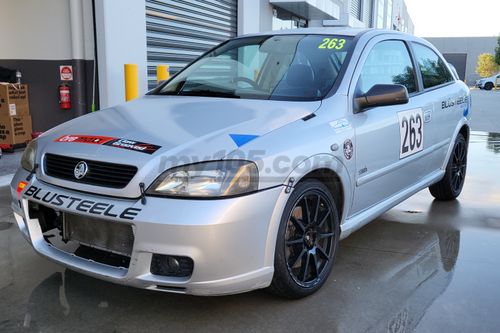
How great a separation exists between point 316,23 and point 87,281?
16.2 m

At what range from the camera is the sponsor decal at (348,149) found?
10.6 ft

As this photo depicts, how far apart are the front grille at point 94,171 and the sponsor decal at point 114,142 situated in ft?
0.39

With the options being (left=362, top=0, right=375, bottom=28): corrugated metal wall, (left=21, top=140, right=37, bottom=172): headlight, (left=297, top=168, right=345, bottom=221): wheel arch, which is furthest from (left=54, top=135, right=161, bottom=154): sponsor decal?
(left=362, top=0, right=375, bottom=28): corrugated metal wall

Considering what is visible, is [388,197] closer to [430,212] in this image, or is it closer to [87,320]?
[430,212]

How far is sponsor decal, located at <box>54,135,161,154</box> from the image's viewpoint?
2.69 meters

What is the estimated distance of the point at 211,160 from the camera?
260cm

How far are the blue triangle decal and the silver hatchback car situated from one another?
11 millimetres

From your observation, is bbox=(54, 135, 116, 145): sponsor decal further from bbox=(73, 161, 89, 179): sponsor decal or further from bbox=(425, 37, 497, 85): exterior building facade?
bbox=(425, 37, 497, 85): exterior building facade

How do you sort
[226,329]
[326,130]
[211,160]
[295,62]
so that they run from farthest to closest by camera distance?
1. [295,62]
2. [326,130]
3. [226,329]
4. [211,160]

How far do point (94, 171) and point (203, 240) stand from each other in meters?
0.74

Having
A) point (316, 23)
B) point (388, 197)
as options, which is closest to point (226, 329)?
point (388, 197)

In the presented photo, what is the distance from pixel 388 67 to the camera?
13.4ft

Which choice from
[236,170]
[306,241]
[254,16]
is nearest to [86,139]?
[236,170]

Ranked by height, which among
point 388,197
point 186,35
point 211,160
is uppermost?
point 186,35
